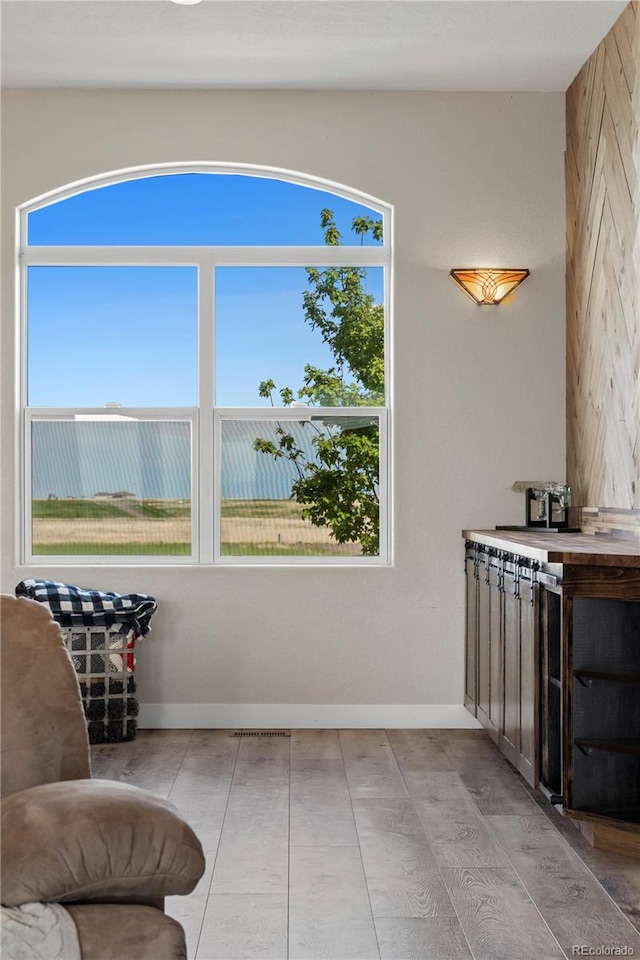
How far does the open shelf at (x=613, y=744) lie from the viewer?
3260 mm

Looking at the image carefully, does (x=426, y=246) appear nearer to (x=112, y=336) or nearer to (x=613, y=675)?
(x=112, y=336)

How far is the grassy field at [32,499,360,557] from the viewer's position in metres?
5.26

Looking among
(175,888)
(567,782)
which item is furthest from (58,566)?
(175,888)

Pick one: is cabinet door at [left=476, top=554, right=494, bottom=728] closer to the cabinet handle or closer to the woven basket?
the cabinet handle

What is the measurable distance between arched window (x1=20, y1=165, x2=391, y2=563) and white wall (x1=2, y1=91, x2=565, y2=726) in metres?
0.14

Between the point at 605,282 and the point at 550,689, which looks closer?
the point at 550,689

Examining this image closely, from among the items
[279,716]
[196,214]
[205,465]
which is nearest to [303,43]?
[196,214]

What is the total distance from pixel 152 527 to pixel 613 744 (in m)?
2.74

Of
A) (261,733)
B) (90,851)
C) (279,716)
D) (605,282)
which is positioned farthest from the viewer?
(279,716)

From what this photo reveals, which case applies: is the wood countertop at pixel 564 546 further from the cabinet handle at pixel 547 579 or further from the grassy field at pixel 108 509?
the grassy field at pixel 108 509

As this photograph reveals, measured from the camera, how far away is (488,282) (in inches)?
201

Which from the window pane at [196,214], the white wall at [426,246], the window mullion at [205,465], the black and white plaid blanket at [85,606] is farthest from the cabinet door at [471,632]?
the window pane at [196,214]

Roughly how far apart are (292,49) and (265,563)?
2482mm

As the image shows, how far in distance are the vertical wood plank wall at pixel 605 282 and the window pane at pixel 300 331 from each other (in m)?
1.02
